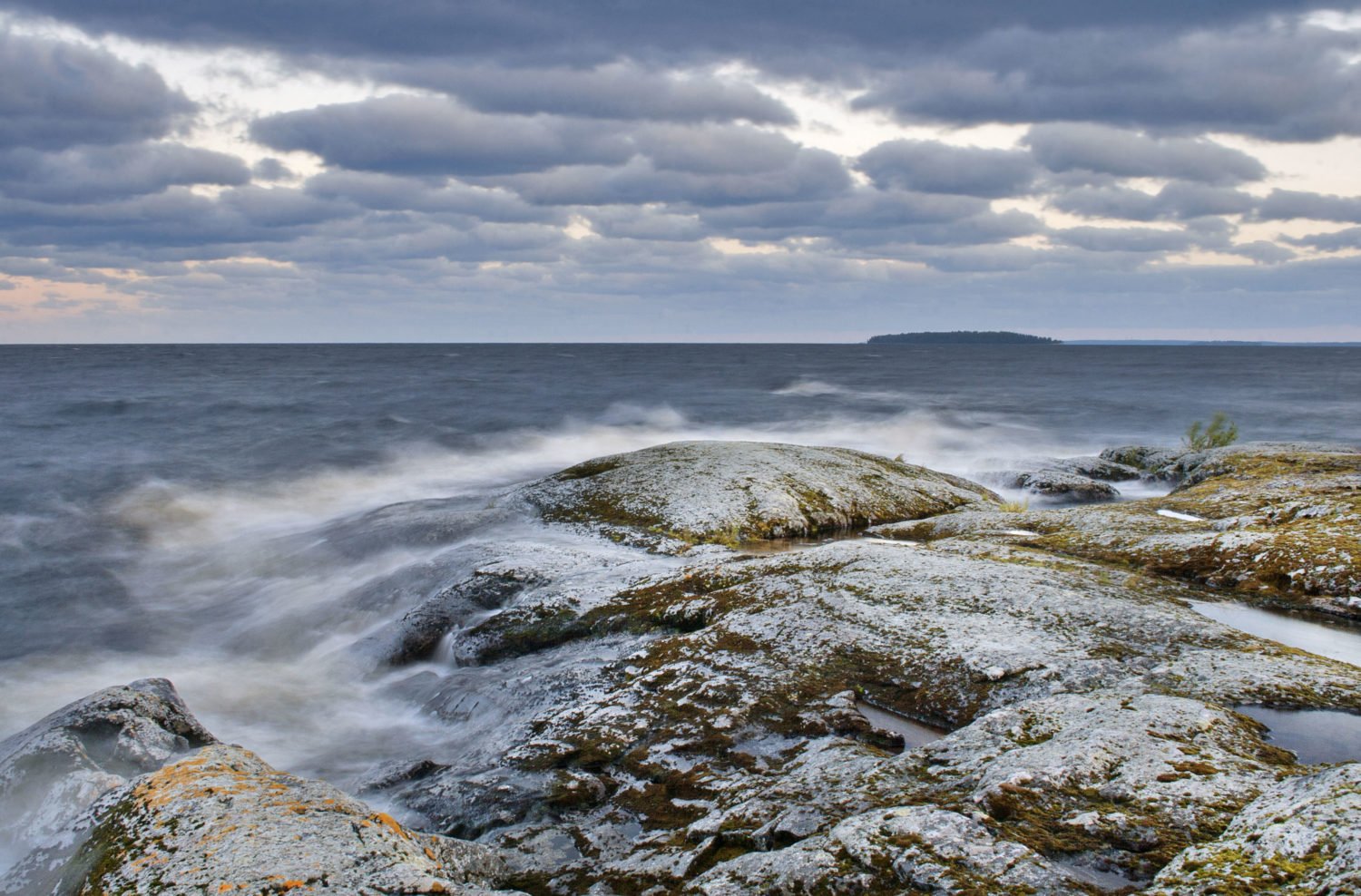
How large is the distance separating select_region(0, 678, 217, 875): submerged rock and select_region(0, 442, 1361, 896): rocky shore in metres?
0.04

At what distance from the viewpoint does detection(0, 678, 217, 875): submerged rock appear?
1071 cm

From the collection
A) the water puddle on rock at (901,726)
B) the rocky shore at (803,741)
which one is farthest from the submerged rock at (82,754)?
the water puddle on rock at (901,726)

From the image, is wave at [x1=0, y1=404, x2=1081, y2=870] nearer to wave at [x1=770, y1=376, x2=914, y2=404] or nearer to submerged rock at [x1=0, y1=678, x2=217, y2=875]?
submerged rock at [x1=0, y1=678, x2=217, y2=875]

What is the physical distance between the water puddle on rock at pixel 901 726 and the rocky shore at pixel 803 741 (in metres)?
0.05

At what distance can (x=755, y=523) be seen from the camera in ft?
79.9

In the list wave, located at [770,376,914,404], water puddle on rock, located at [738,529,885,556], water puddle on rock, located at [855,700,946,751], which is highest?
wave, located at [770,376,914,404]

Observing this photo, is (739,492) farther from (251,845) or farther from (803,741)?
(251,845)

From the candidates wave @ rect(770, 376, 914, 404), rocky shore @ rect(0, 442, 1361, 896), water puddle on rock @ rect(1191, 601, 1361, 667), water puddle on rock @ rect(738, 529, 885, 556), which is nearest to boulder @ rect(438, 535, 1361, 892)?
rocky shore @ rect(0, 442, 1361, 896)

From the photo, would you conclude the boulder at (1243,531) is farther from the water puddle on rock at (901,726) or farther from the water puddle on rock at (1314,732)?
the water puddle on rock at (901,726)

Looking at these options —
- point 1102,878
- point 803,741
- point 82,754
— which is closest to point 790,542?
point 803,741

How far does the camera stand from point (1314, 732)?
1041 centimetres

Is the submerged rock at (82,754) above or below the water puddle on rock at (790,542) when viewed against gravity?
below

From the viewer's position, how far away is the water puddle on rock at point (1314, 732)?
9852 millimetres

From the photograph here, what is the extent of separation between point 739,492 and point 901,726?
14647 mm
